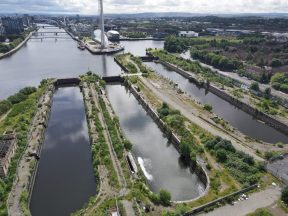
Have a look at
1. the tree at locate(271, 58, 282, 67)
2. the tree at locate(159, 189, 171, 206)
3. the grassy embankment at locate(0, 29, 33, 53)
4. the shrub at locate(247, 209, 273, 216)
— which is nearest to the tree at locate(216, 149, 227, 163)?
the shrub at locate(247, 209, 273, 216)

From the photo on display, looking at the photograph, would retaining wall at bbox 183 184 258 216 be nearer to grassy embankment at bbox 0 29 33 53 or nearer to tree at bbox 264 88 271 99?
tree at bbox 264 88 271 99

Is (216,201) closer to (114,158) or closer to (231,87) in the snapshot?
(114,158)

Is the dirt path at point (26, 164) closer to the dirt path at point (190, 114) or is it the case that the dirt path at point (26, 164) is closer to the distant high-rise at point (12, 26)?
the dirt path at point (190, 114)

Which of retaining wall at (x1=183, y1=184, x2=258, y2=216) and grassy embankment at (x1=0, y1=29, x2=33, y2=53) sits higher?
grassy embankment at (x1=0, y1=29, x2=33, y2=53)

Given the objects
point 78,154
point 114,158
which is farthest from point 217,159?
point 78,154

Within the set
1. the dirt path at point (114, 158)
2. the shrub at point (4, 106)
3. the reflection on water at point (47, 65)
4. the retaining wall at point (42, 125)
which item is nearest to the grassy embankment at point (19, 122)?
the shrub at point (4, 106)

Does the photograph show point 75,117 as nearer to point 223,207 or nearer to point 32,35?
point 223,207

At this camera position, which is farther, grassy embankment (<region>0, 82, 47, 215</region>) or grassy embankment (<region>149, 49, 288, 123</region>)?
grassy embankment (<region>149, 49, 288, 123</region>)
